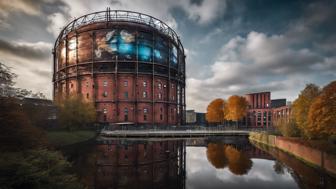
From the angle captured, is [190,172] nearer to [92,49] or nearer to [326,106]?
[326,106]

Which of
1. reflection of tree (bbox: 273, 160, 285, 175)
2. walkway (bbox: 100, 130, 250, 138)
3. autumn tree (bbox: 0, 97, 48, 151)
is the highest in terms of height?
autumn tree (bbox: 0, 97, 48, 151)

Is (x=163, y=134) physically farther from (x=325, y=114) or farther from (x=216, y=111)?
(x=216, y=111)

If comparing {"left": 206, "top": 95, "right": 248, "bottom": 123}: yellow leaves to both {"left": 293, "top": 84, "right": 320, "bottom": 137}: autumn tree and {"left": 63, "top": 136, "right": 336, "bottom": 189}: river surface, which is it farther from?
{"left": 63, "top": 136, "right": 336, "bottom": 189}: river surface

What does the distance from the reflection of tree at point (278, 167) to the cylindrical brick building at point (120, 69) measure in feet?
118

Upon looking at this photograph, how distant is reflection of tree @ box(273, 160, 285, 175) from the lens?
15.3m

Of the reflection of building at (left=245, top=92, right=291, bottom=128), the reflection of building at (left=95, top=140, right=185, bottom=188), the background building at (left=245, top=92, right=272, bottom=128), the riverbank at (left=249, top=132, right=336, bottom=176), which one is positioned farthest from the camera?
the background building at (left=245, top=92, right=272, bottom=128)

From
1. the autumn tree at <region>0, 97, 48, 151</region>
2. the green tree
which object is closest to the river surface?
the autumn tree at <region>0, 97, 48, 151</region>

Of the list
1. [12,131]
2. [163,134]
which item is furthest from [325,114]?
[163,134]

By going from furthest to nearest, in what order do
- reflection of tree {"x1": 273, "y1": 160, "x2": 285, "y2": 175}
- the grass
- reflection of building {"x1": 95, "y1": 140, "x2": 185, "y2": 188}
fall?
1. the grass
2. reflection of tree {"x1": 273, "y1": 160, "x2": 285, "y2": 175}
3. reflection of building {"x1": 95, "y1": 140, "x2": 185, "y2": 188}

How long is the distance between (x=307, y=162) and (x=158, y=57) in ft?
144

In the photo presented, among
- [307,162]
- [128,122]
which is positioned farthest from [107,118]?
[307,162]

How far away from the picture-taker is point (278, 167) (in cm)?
1678

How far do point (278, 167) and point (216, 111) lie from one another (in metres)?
51.2

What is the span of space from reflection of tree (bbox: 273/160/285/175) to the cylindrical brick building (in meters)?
36.0
